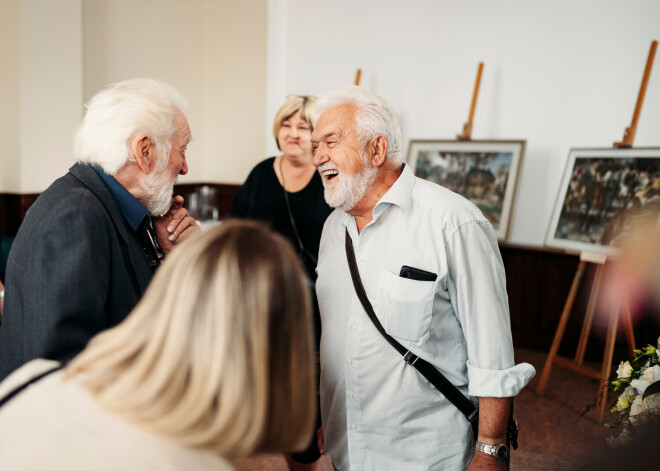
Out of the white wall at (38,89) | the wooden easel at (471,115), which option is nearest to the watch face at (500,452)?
the wooden easel at (471,115)

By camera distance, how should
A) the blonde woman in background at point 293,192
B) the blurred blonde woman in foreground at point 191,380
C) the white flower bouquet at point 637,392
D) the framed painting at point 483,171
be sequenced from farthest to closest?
the framed painting at point 483,171, the blonde woman in background at point 293,192, the white flower bouquet at point 637,392, the blurred blonde woman in foreground at point 191,380

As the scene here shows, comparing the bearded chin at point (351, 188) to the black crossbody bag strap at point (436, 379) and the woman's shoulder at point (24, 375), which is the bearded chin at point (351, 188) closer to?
the black crossbody bag strap at point (436, 379)

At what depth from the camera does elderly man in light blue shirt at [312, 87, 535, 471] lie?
5.50 ft

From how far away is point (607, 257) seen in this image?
421 cm

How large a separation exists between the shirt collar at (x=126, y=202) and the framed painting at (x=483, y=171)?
3.94m

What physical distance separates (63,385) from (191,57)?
7054 mm

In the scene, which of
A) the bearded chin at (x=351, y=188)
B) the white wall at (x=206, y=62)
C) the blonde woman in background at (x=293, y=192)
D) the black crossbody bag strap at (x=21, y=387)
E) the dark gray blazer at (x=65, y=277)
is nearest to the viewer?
the black crossbody bag strap at (x=21, y=387)

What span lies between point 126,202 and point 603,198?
148 inches

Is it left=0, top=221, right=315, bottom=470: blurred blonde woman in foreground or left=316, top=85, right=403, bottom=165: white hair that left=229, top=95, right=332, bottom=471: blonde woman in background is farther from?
left=0, top=221, right=315, bottom=470: blurred blonde woman in foreground

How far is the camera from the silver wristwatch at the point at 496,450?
1658 mm

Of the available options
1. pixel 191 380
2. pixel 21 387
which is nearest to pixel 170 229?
pixel 21 387

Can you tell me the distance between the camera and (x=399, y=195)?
1834 millimetres

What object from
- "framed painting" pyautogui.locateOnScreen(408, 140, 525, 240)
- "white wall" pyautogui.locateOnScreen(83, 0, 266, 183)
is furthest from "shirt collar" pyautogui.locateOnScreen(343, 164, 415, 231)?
"white wall" pyautogui.locateOnScreen(83, 0, 266, 183)

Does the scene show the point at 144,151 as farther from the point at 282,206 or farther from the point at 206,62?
the point at 206,62
